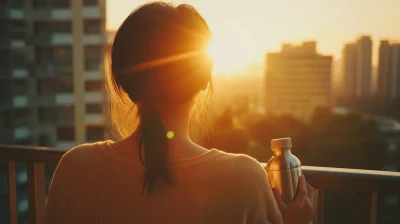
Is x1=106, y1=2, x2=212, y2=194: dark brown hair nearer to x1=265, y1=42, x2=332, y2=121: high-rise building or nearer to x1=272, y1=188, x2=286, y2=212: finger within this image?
x1=272, y1=188, x2=286, y2=212: finger

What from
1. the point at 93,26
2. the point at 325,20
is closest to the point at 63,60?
the point at 93,26

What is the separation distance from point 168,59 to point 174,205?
27cm

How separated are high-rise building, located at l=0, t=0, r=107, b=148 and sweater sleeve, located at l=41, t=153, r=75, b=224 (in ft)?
85.1

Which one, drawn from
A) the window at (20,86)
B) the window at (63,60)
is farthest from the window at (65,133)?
the window at (63,60)

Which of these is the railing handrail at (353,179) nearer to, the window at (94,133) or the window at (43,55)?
the window at (43,55)

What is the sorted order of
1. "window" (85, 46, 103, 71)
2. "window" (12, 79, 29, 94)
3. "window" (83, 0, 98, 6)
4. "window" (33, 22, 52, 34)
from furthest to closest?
"window" (85, 46, 103, 71)
"window" (33, 22, 52, 34)
"window" (83, 0, 98, 6)
"window" (12, 79, 29, 94)

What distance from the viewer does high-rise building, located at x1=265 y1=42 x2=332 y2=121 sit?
2511 cm

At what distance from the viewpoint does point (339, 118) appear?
2061 cm

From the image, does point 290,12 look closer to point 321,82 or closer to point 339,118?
point 321,82

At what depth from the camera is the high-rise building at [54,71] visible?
26453 mm

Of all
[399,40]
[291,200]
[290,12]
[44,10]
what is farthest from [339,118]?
[291,200]

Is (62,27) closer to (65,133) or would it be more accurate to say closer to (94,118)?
(94,118)

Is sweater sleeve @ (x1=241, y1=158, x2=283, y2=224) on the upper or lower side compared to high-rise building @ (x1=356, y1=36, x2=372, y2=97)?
lower

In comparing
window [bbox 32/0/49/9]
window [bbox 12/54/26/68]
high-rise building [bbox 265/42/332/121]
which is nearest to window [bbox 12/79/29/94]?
window [bbox 12/54/26/68]
